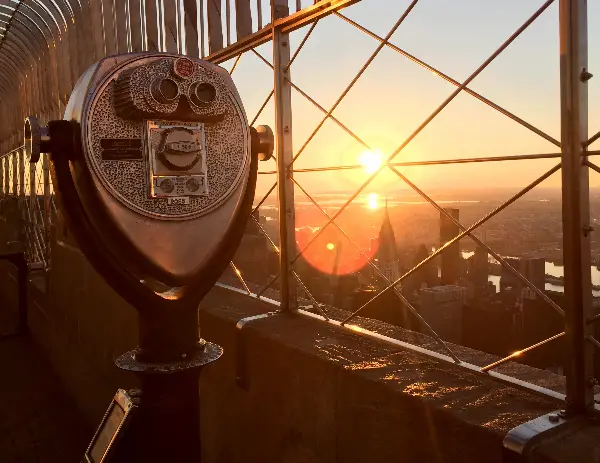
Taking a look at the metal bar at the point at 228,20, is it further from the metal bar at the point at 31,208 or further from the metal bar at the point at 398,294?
the metal bar at the point at 31,208

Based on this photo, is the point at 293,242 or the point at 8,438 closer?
the point at 293,242

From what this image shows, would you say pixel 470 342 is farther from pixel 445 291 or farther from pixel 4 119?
pixel 4 119

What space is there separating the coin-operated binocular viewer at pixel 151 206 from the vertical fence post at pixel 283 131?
0.69 m

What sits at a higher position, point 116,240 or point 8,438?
point 116,240

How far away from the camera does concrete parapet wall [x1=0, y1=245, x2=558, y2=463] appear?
1490mm

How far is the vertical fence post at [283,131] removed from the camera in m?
2.44

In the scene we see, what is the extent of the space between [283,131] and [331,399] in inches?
45.0

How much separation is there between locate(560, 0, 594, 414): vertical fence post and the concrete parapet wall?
0.55 feet

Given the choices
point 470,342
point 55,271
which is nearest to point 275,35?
point 55,271

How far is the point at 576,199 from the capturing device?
1.39 m

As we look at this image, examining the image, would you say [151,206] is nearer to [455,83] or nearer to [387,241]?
[455,83]

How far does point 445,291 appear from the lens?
1038cm

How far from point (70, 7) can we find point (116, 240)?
3932 mm

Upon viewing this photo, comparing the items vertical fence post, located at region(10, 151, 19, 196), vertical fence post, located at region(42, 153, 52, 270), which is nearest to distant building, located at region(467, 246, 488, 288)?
vertical fence post, located at region(10, 151, 19, 196)
